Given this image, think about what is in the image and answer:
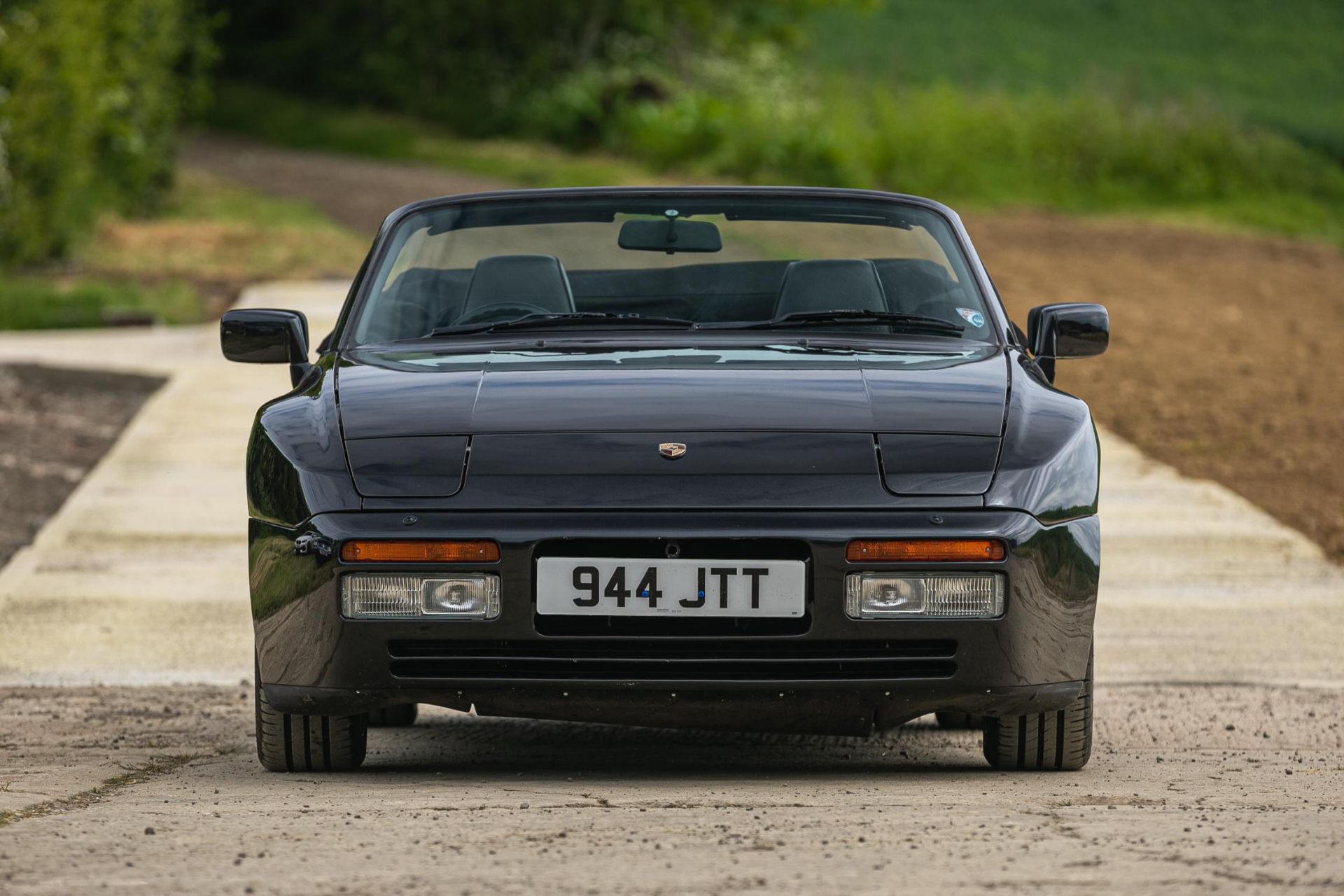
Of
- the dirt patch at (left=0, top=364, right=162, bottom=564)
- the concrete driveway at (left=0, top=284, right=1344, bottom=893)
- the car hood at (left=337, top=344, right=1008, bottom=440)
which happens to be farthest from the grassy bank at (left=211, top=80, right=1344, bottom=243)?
the car hood at (left=337, top=344, right=1008, bottom=440)

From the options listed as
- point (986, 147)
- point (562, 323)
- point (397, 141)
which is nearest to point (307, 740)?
point (562, 323)

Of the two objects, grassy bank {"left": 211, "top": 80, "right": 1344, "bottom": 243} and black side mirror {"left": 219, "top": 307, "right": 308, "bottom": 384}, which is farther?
grassy bank {"left": 211, "top": 80, "right": 1344, "bottom": 243}

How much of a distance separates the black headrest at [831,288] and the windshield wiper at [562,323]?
349mm

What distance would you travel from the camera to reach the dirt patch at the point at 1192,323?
36.7 ft

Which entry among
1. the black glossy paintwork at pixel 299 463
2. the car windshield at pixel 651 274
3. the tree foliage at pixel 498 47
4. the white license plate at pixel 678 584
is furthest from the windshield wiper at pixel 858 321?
the tree foliage at pixel 498 47

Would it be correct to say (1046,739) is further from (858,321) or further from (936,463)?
(858,321)

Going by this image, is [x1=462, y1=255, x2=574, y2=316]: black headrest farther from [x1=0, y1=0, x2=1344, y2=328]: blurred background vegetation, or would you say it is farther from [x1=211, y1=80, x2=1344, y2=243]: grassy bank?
[x1=211, y1=80, x2=1344, y2=243]: grassy bank

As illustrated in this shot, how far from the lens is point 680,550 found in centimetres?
394

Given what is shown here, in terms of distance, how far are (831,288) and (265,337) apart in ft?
5.07

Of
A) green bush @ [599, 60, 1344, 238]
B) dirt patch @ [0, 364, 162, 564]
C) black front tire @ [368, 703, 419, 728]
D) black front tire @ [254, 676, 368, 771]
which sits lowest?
green bush @ [599, 60, 1344, 238]

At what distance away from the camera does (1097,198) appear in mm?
32531

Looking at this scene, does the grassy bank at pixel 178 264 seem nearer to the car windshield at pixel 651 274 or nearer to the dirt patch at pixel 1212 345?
the dirt patch at pixel 1212 345

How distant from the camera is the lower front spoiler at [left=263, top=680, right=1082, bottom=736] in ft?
13.2

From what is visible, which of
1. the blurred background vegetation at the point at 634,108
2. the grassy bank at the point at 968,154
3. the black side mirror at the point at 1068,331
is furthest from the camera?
the grassy bank at the point at 968,154
